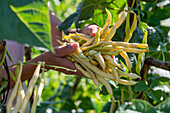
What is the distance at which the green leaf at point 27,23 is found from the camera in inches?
14.6


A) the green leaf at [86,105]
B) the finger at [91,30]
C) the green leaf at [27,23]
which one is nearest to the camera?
the green leaf at [27,23]

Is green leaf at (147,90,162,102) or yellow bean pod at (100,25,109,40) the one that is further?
green leaf at (147,90,162,102)

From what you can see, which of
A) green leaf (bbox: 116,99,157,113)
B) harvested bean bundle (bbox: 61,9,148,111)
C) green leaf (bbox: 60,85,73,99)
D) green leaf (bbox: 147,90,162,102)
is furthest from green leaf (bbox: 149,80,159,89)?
green leaf (bbox: 60,85,73,99)

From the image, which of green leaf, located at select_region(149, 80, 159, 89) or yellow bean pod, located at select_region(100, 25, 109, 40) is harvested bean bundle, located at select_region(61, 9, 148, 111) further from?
green leaf, located at select_region(149, 80, 159, 89)

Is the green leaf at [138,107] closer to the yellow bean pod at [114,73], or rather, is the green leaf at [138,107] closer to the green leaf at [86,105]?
the yellow bean pod at [114,73]

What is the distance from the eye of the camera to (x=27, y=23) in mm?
396

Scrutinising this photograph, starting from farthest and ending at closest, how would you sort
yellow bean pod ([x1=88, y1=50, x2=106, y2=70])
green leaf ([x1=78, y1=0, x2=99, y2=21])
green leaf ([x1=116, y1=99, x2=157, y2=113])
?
green leaf ([x1=78, y1=0, x2=99, y2=21]) < yellow bean pod ([x1=88, y1=50, x2=106, y2=70]) < green leaf ([x1=116, y1=99, x2=157, y2=113])

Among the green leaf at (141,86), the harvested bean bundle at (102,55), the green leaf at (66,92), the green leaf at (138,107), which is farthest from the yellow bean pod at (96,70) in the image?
the green leaf at (66,92)

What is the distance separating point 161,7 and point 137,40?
Result: 43 centimetres

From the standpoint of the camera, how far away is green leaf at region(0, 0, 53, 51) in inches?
14.6

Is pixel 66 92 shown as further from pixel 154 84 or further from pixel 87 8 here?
pixel 87 8

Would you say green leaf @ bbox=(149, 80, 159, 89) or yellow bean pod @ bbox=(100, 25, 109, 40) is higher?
yellow bean pod @ bbox=(100, 25, 109, 40)

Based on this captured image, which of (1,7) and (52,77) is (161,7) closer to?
(1,7)

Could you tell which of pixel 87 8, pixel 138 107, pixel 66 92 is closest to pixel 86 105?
pixel 66 92
